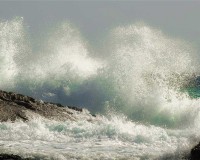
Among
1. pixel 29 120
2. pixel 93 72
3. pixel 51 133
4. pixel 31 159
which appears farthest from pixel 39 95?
pixel 31 159

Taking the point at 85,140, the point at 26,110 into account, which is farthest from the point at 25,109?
the point at 85,140

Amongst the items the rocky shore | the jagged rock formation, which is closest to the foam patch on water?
the rocky shore

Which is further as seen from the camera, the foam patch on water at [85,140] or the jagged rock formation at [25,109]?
the jagged rock formation at [25,109]

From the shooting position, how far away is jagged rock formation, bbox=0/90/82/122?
73.0 feet

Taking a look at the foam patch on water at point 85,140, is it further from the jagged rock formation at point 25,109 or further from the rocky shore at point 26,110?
the jagged rock formation at point 25,109

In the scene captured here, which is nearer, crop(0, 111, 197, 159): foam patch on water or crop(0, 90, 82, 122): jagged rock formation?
crop(0, 111, 197, 159): foam patch on water

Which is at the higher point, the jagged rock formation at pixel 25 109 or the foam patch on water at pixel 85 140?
the jagged rock formation at pixel 25 109

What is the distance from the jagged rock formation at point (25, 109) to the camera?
2225 centimetres

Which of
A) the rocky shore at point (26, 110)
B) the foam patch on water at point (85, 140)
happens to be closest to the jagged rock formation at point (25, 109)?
the rocky shore at point (26, 110)

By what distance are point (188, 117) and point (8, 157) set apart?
1773cm

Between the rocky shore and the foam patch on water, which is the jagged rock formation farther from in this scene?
the foam patch on water

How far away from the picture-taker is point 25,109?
76.6 feet

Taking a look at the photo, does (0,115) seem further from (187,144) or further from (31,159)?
(187,144)

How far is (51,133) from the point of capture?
19672mm
